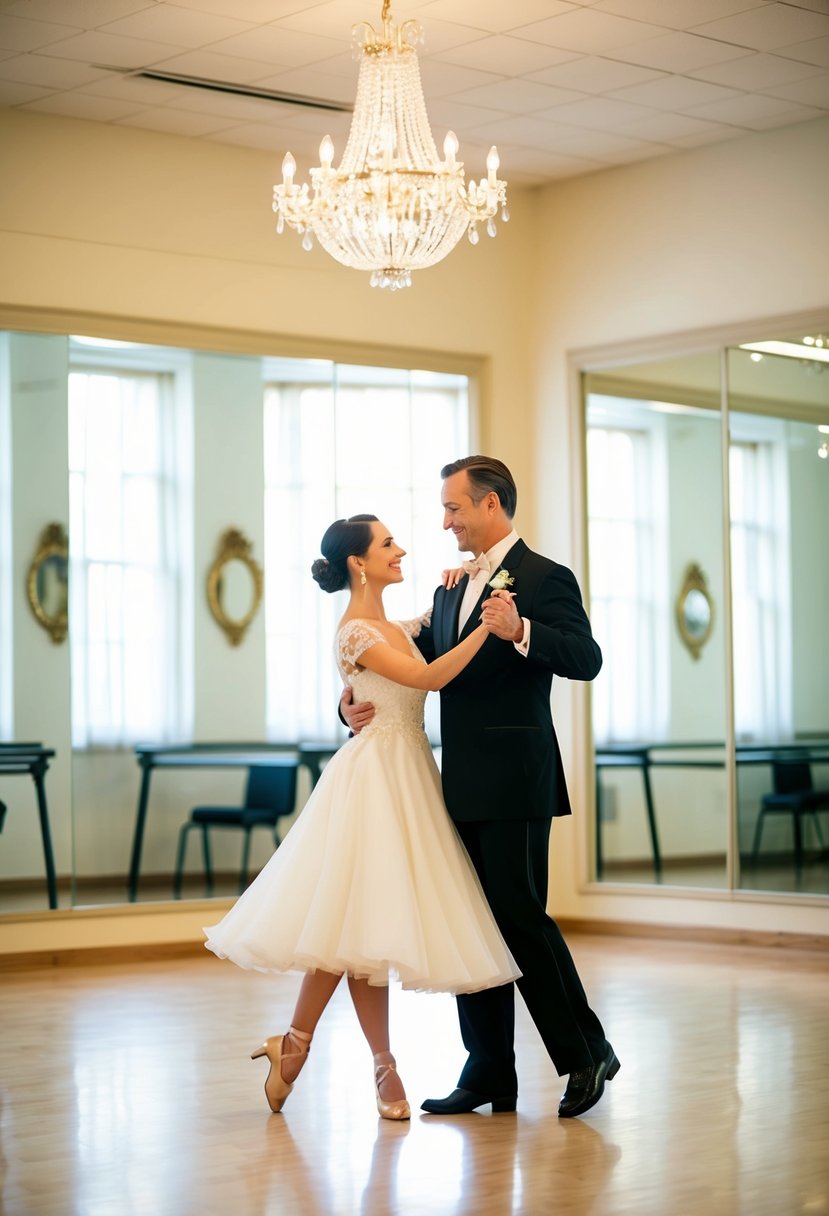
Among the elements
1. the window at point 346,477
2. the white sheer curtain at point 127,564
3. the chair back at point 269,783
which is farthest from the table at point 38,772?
the window at point 346,477

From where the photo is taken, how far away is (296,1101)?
462cm

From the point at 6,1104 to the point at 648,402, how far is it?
4848 mm

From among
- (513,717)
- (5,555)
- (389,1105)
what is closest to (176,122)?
(5,555)

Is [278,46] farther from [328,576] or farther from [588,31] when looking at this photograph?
[328,576]

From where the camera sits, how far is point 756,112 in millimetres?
7227

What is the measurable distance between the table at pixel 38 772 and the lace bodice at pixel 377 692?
3.06m

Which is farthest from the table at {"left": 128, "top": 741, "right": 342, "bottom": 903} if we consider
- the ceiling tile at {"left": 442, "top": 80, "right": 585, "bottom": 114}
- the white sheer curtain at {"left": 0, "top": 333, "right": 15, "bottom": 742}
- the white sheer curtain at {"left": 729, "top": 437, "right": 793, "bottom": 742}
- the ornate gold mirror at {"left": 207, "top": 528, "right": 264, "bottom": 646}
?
the ceiling tile at {"left": 442, "top": 80, "right": 585, "bottom": 114}

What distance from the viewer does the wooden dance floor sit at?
12.1 feet

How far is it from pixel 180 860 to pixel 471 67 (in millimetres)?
4045

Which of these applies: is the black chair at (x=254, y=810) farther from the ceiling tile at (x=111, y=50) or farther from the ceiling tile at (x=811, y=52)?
the ceiling tile at (x=811, y=52)

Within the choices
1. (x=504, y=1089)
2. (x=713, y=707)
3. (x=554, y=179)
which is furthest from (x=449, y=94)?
(x=504, y=1089)

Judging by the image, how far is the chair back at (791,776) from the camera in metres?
7.39

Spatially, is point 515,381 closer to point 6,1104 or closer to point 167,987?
point 167,987

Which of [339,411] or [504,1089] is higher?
[339,411]
